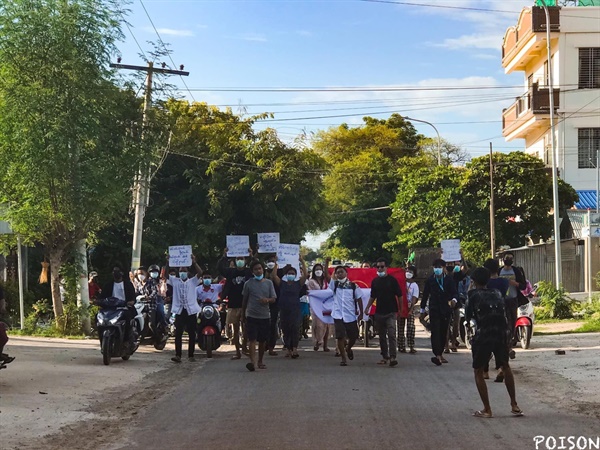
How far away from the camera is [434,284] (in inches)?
692

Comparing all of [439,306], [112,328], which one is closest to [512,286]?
[439,306]

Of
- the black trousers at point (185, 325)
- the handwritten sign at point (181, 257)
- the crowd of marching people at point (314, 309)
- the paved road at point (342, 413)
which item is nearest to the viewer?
the paved road at point (342, 413)

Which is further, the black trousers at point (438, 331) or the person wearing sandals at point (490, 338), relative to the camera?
the black trousers at point (438, 331)

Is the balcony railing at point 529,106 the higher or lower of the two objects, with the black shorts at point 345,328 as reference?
higher

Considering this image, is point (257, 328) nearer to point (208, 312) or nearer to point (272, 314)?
point (208, 312)

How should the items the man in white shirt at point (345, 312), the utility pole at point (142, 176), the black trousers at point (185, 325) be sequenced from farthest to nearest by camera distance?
the utility pole at point (142, 176), the black trousers at point (185, 325), the man in white shirt at point (345, 312)

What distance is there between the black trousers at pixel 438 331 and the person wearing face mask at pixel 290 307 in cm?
295

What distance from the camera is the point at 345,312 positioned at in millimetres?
17234

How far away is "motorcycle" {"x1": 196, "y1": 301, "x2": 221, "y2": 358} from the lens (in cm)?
Result: 1858

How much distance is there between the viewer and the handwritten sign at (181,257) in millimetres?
21688

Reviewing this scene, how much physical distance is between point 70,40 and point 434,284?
10019mm

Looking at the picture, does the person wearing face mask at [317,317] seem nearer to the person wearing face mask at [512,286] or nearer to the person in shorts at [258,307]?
the person in shorts at [258,307]

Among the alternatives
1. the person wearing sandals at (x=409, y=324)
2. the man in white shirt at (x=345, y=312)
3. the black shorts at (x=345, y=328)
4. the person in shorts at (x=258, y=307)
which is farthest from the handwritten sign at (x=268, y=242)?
the person in shorts at (x=258, y=307)

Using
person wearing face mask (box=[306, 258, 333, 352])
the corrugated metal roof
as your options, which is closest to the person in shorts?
person wearing face mask (box=[306, 258, 333, 352])
